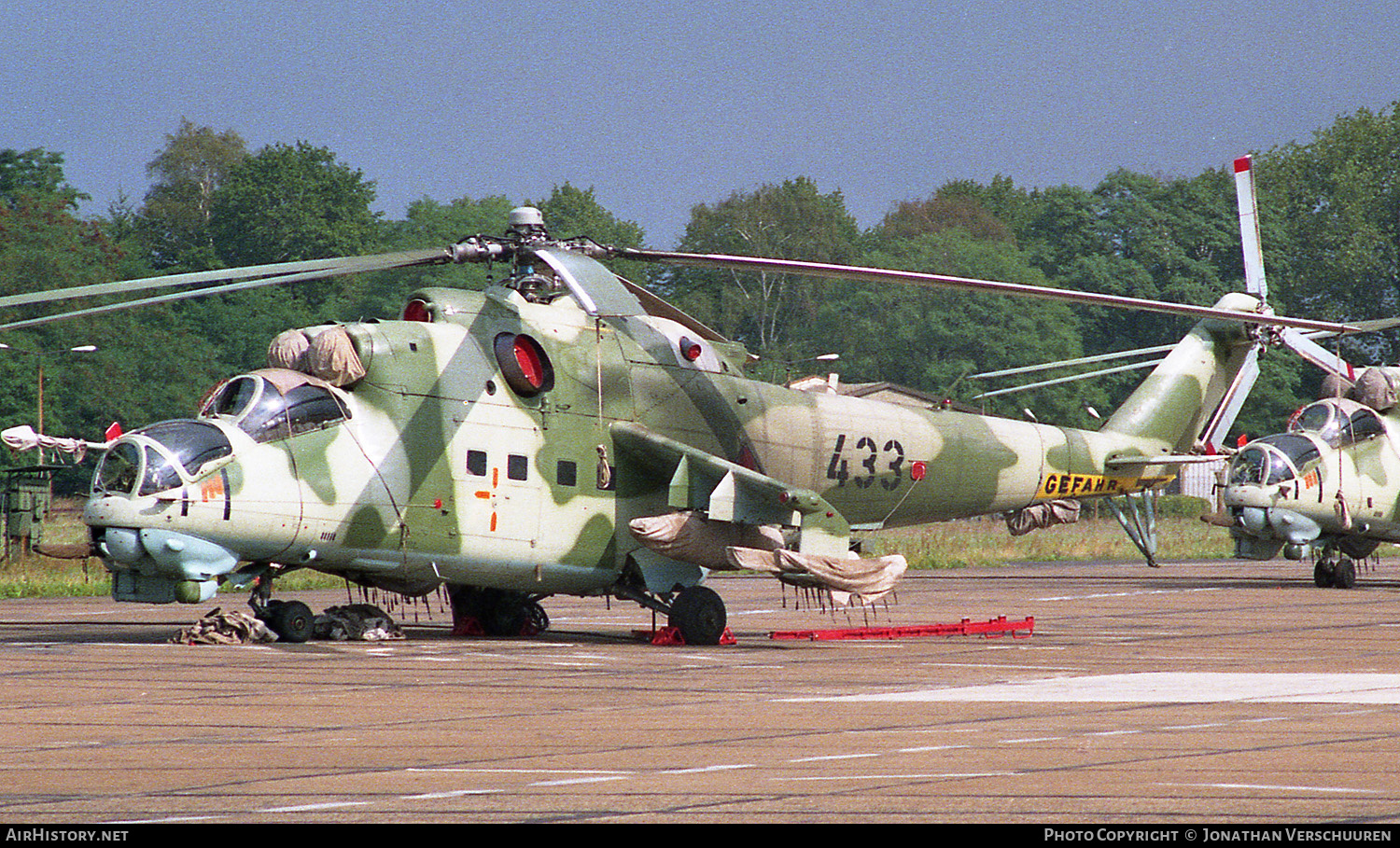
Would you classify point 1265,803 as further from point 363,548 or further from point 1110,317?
point 1110,317

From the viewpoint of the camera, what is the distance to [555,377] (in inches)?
688

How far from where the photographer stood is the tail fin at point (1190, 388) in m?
Answer: 23.5

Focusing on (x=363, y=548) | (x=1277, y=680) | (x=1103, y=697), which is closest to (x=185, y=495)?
(x=363, y=548)

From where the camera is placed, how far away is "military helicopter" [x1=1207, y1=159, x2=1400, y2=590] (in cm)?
2759

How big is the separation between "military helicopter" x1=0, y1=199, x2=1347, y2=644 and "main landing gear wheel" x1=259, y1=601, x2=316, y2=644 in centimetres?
3

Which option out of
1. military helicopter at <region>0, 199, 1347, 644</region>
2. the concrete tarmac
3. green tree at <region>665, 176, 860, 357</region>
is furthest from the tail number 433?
green tree at <region>665, 176, 860, 357</region>

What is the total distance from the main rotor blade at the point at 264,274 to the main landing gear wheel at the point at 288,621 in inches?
132

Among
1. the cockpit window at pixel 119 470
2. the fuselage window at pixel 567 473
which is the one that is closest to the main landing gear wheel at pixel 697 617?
the fuselage window at pixel 567 473

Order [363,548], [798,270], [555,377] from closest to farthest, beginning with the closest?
[798,270], [363,548], [555,377]

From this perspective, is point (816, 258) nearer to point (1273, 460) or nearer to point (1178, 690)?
point (1273, 460)

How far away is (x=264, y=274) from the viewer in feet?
50.7

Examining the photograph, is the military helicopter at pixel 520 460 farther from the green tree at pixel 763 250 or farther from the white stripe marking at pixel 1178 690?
the green tree at pixel 763 250

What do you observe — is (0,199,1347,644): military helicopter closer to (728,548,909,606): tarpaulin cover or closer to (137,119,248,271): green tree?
(728,548,909,606): tarpaulin cover

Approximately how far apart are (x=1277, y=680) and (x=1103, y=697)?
7.49 ft
